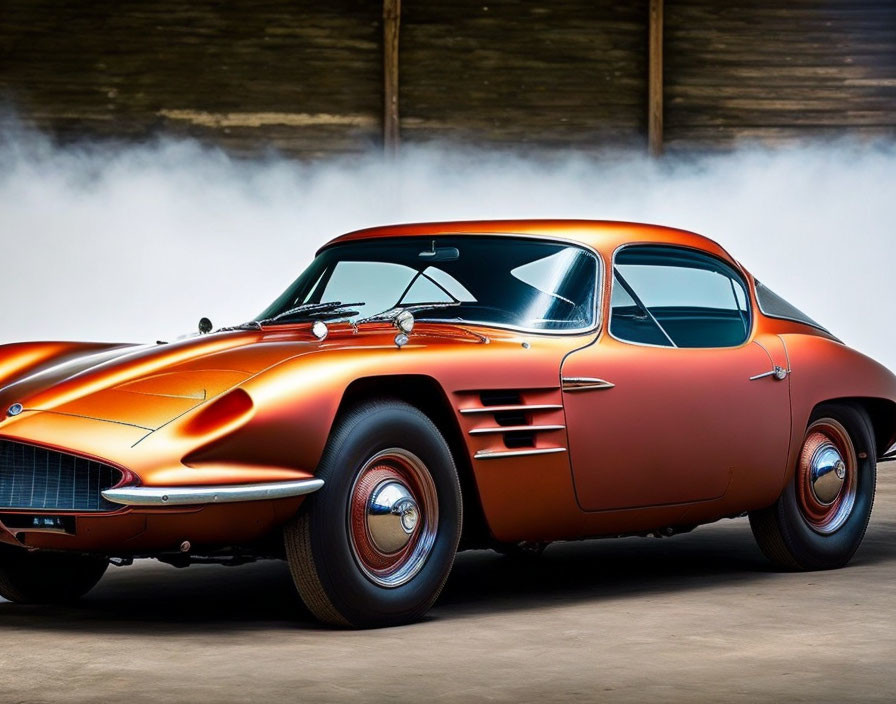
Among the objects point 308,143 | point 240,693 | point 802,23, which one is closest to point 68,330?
point 308,143

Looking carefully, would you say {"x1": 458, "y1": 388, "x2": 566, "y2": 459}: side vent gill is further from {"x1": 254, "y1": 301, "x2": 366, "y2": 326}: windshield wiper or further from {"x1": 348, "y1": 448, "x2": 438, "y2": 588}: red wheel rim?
{"x1": 254, "y1": 301, "x2": 366, "y2": 326}: windshield wiper

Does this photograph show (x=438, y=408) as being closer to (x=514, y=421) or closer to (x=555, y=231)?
(x=514, y=421)

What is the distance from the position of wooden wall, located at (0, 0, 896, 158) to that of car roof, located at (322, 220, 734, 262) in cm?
719

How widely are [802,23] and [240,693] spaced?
11.1 m

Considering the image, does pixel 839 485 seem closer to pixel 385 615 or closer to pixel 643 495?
pixel 643 495

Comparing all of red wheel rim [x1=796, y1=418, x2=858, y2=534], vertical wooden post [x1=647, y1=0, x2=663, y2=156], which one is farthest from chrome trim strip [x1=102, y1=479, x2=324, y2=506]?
vertical wooden post [x1=647, y1=0, x2=663, y2=156]

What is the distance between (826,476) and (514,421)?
186 centimetres

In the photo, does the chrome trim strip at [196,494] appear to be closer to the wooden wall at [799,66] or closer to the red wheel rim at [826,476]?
the red wheel rim at [826,476]

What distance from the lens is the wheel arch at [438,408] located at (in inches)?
211

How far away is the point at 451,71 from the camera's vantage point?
13867 millimetres

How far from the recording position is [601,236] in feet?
21.1

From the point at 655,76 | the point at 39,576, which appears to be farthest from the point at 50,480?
the point at 655,76

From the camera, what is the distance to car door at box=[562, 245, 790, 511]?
5.93 m

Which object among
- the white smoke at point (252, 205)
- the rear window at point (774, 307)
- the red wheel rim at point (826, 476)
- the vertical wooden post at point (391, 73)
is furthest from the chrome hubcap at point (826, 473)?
the vertical wooden post at point (391, 73)
